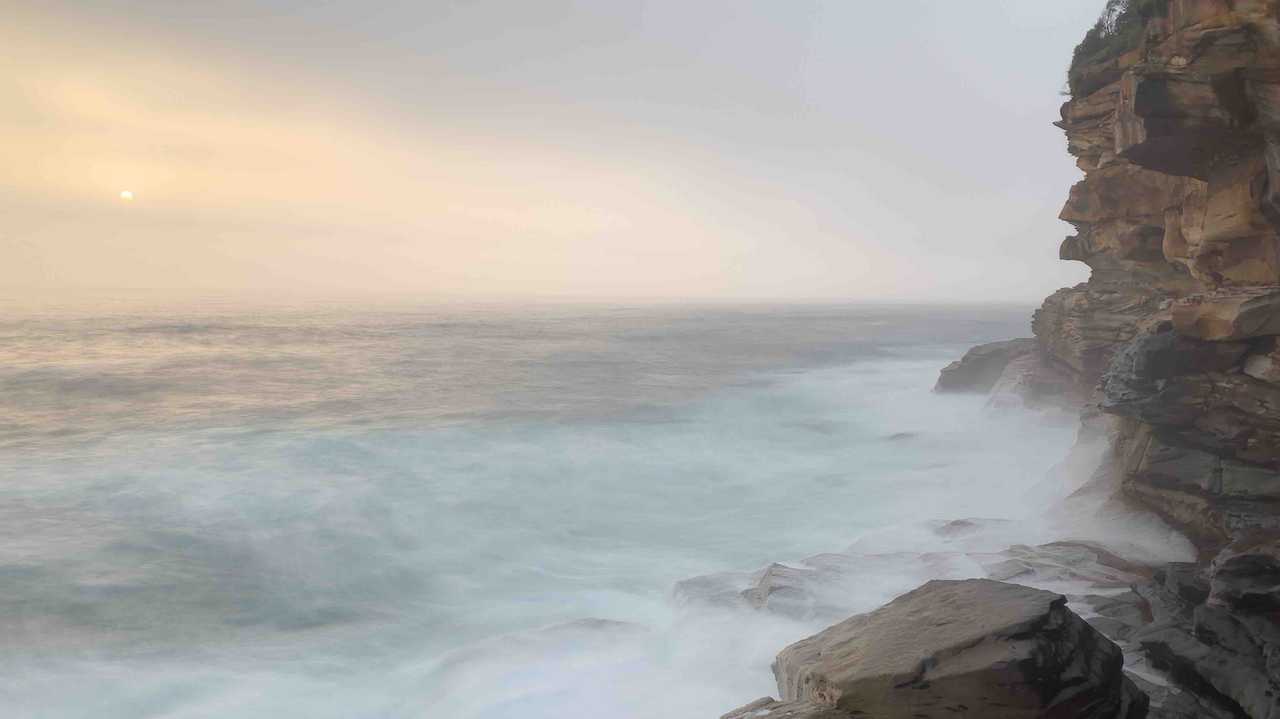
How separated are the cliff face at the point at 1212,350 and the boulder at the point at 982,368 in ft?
58.3

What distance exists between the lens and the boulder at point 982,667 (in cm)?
604

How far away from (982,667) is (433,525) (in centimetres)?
1458

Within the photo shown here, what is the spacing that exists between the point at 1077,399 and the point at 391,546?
20.1 meters

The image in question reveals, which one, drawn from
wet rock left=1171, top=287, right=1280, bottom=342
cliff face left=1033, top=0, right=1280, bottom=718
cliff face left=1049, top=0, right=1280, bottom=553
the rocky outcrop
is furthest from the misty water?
wet rock left=1171, top=287, right=1280, bottom=342

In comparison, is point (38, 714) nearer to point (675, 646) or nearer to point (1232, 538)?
point (675, 646)

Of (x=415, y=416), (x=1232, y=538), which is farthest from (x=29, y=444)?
(x=1232, y=538)

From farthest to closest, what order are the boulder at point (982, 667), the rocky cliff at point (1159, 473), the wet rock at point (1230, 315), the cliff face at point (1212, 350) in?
the wet rock at point (1230, 315), the cliff face at point (1212, 350), the rocky cliff at point (1159, 473), the boulder at point (982, 667)

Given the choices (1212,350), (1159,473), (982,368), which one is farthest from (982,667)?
(982,368)

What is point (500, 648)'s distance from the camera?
1183 centimetres

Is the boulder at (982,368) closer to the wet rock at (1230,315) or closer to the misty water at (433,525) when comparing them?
the misty water at (433,525)

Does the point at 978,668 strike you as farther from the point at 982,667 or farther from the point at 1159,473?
the point at 1159,473

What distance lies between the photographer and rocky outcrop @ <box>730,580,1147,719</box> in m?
6.04

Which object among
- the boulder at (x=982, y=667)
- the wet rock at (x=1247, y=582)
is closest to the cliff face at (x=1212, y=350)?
the wet rock at (x=1247, y=582)

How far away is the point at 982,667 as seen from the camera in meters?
6.06
